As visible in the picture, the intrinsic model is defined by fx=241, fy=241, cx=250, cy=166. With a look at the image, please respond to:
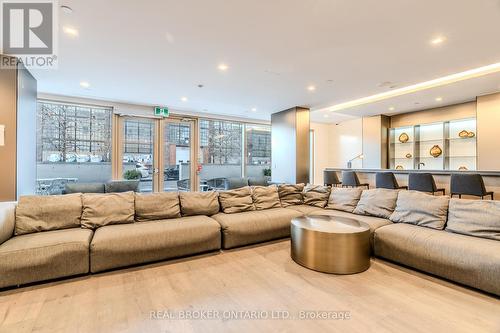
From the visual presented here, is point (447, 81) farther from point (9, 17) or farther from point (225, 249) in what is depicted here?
point (9, 17)

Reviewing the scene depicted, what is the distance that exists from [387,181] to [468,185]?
46.0 inches

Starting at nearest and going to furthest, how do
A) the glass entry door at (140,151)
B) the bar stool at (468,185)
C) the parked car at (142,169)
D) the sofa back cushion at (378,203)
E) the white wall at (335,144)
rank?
the sofa back cushion at (378,203), the bar stool at (468,185), the glass entry door at (140,151), the parked car at (142,169), the white wall at (335,144)

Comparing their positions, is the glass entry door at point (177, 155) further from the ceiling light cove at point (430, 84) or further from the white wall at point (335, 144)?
the white wall at point (335, 144)

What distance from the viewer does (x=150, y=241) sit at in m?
2.66

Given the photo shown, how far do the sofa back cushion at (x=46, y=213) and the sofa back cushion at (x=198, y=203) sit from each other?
1.22 m

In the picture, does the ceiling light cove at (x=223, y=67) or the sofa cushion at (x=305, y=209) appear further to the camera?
the sofa cushion at (x=305, y=209)

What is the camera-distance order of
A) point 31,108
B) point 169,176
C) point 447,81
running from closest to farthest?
1. point 31,108
2. point 447,81
3. point 169,176

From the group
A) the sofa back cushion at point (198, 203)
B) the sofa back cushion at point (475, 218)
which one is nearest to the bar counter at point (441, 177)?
the sofa back cushion at point (475, 218)

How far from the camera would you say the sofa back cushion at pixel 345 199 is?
3.73 meters

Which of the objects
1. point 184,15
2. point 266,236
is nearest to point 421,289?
point 266,236

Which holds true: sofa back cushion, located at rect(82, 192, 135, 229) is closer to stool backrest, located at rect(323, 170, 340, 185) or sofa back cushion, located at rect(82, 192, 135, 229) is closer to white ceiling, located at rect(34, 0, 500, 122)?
white ceiling, located at rect(34, 0, 500, 122)

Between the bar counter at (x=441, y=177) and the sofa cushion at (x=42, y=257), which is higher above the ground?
the bar counter at (x=441, y=177)

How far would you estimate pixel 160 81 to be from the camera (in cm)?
423

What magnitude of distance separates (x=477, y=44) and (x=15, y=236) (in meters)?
5.59
